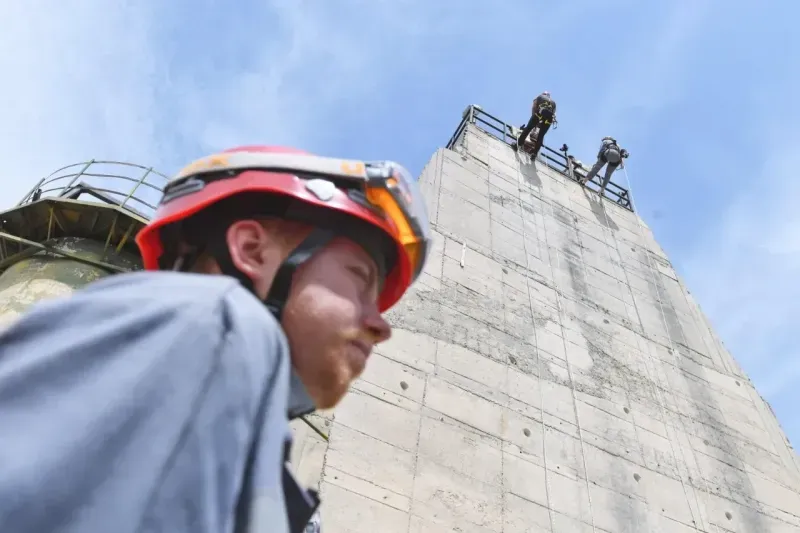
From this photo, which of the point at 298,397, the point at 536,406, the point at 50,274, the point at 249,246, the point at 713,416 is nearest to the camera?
the point at 298,397

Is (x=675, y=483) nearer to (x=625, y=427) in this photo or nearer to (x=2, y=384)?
(x=625, y=427)

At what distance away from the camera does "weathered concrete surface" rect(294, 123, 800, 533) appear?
17.5 ft

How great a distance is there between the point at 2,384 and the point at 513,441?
20.0ft

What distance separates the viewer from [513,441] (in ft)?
20.5

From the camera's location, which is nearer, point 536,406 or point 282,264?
point 282,264

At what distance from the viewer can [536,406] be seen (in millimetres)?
6859

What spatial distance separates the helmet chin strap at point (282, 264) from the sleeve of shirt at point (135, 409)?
38 cm

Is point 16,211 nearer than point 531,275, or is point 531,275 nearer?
point 16,211

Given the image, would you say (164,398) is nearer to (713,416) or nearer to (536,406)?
(536,406)

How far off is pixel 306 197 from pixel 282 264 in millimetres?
Result: 212

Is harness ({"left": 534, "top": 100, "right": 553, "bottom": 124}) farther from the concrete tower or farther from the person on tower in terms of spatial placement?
the person on tower

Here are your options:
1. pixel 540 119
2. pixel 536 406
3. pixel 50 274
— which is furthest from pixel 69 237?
pixel 540 119

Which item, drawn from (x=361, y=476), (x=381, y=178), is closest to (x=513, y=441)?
(x=361, y=476)

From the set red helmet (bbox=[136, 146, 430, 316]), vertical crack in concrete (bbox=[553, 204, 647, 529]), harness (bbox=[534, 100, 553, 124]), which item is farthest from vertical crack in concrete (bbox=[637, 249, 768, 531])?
red helmet (bbox=[136, 146, 430, 316])
